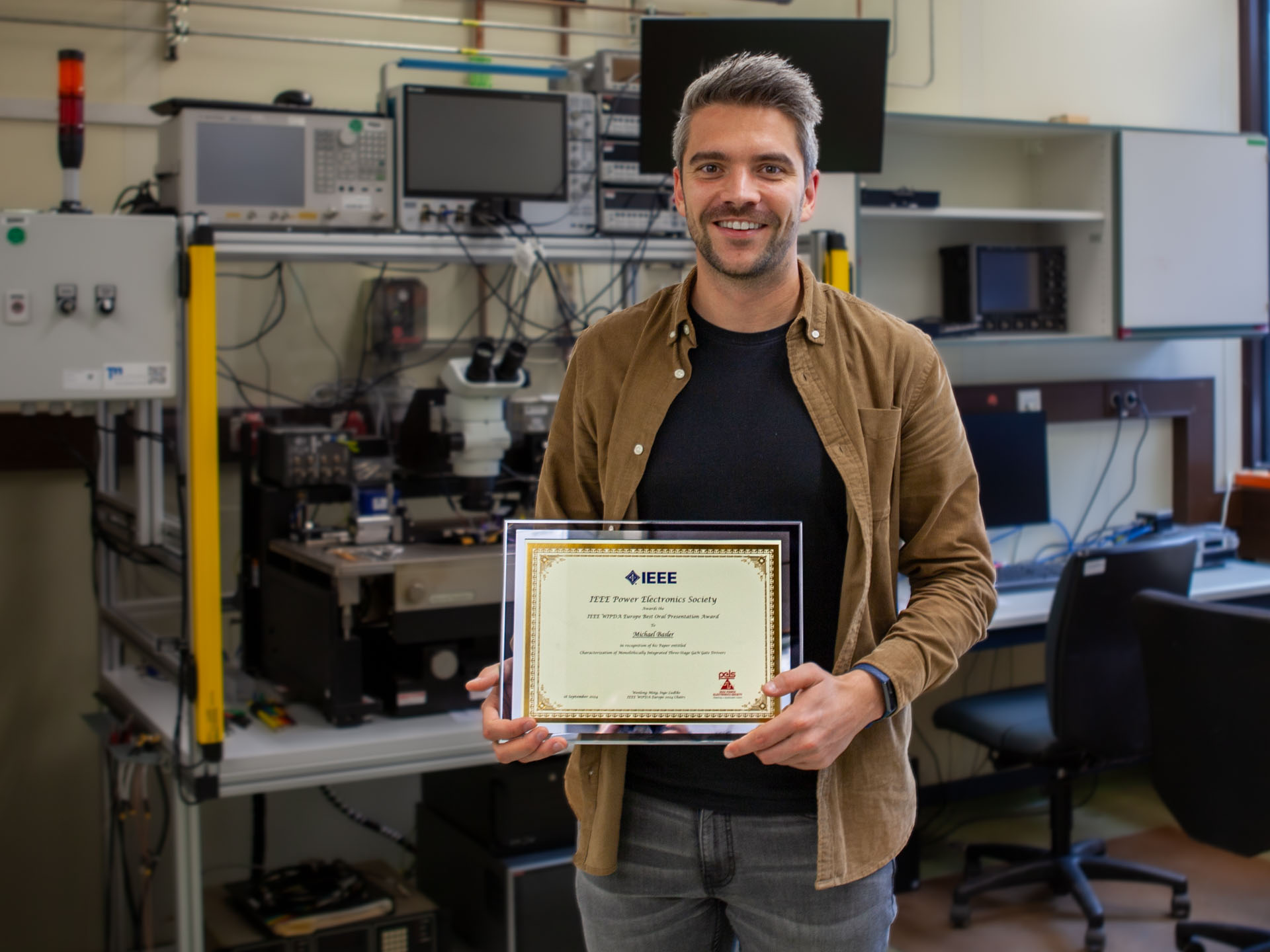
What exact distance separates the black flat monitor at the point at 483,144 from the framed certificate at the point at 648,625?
5.14ft

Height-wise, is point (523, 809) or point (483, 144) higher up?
point (483, 144)

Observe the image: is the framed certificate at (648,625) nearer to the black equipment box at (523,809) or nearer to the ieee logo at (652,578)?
the ieee logo at (652,578)

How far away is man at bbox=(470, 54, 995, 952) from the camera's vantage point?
1.30 m

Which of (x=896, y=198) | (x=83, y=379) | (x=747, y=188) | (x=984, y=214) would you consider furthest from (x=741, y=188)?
(x=984, y=214)

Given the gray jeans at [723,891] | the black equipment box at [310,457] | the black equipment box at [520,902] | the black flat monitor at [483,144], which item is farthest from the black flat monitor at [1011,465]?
the gray jeans at [723,891]

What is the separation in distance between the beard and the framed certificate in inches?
10.5

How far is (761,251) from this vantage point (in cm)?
130

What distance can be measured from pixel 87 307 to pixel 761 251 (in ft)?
4.96

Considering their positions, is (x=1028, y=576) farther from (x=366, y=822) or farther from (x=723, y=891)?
(x=723, y=891)

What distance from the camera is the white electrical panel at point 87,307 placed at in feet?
7.38

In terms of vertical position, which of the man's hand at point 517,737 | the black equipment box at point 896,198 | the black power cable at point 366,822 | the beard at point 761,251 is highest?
the black equipment box at point 896,198

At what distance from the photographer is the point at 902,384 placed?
4.40 ft

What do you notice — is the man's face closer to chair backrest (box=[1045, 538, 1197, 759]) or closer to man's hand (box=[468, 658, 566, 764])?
man's hand (box=[468, 658, 566, 764])

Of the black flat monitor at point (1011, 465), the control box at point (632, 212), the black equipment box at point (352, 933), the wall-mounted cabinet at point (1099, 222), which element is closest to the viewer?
the black equipment box at point (352, 933)
